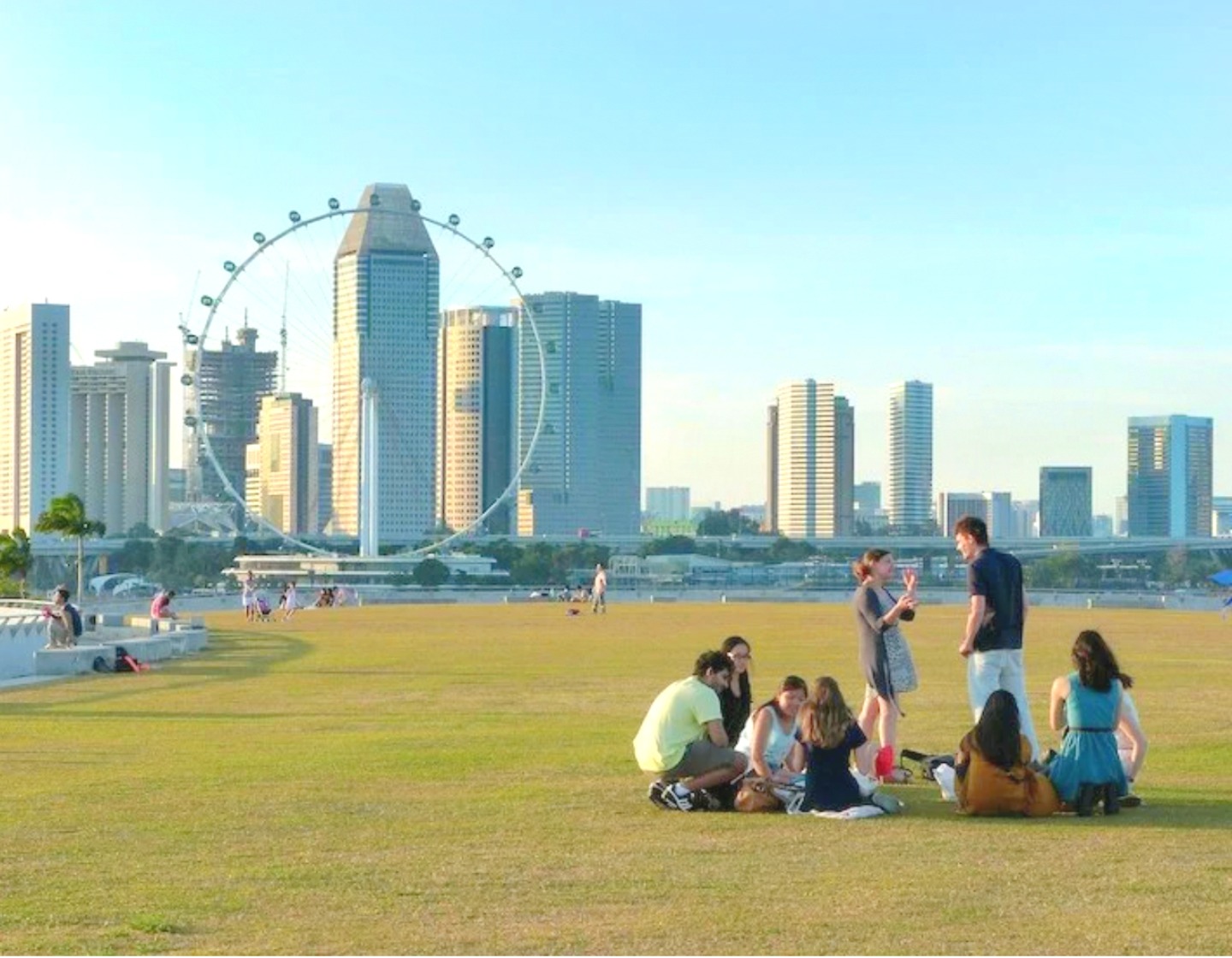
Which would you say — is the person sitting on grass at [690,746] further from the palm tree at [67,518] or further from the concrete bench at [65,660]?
the palm tree at [67,518]

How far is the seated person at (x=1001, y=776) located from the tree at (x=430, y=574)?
434 ft

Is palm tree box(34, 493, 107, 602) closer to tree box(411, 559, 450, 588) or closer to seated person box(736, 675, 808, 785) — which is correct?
seated person box(736, 675, 808, 785)

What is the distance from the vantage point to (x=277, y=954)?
8.22 meters

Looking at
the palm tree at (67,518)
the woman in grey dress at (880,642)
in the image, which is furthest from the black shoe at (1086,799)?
the palm tree at (67,518)

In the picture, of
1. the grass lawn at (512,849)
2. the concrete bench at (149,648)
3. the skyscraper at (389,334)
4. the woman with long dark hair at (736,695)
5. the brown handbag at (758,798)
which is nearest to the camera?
the grass lawn at (512,849)

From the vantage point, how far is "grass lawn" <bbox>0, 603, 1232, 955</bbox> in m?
8.68

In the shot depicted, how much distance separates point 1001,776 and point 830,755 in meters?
1.01

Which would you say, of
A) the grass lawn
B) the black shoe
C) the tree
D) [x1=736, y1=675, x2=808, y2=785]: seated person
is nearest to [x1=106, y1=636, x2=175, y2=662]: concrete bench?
the grass lawn

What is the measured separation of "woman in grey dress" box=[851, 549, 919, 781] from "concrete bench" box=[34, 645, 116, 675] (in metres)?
17.2

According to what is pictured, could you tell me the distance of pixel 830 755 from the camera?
12680 mm

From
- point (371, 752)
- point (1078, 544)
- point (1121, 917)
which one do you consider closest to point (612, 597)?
point (371, 752)

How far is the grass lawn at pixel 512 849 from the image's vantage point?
8.68 m

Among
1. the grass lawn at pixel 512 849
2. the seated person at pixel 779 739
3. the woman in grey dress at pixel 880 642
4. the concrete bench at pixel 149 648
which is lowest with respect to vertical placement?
the concrete bench at pixel 149 648

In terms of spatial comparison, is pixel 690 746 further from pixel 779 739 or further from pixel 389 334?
pixel 389 334
